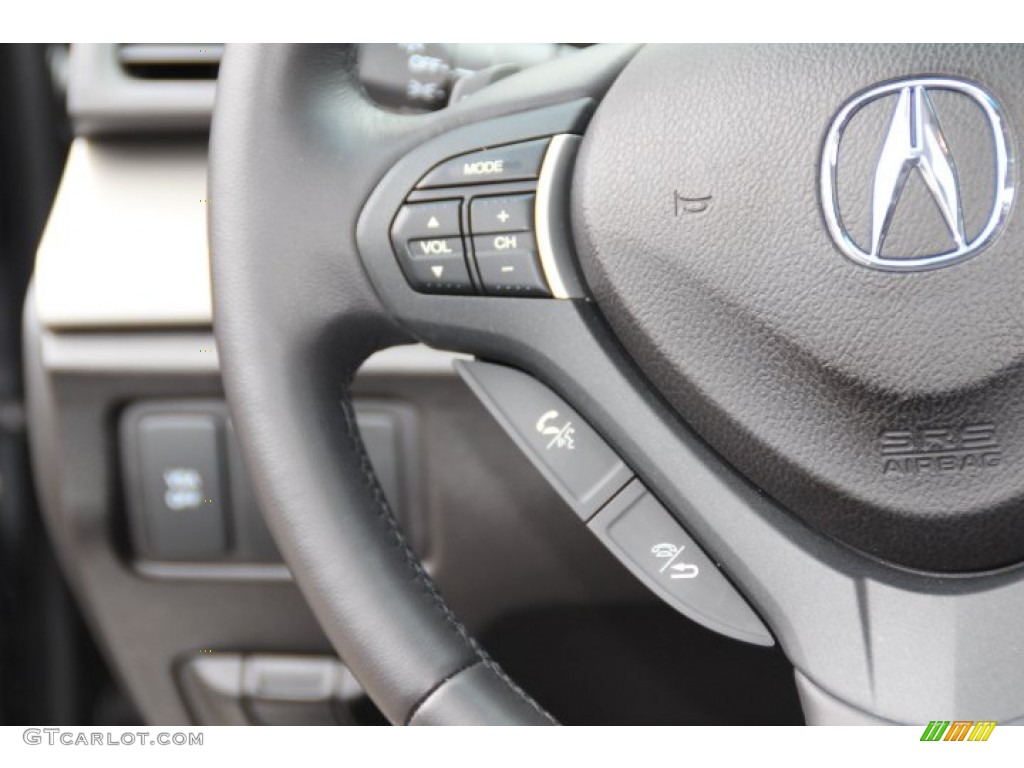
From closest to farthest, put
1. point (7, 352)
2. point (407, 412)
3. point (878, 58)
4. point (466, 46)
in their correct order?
point (878, 58) → point (466, 46) → point (407, 412) → point (7, 352)

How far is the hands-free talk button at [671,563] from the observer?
75 cm

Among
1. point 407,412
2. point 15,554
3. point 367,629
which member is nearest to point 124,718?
point 15,554

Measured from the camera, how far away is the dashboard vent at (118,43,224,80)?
0.98 meters

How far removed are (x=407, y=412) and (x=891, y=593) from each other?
0.40m

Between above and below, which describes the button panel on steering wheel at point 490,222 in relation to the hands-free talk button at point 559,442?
above

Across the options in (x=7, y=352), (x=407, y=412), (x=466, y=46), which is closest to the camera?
(x=466, y=46)

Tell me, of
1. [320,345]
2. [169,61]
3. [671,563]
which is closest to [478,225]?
[320,345]

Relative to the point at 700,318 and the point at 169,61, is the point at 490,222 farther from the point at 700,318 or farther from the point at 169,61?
the point at 169,61

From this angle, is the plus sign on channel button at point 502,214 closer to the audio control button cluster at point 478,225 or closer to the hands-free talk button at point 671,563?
the audio control button cluster at point 478,225

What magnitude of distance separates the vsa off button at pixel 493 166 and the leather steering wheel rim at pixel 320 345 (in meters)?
0.02

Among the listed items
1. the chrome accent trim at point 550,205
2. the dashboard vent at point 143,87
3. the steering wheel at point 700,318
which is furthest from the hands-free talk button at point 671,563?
the dashboard vent at point 143,87

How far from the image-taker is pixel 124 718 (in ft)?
4.55
